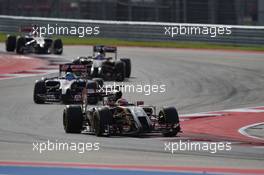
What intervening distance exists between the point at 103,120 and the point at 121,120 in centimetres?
45

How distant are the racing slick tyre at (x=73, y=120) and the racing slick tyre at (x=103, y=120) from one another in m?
0.53

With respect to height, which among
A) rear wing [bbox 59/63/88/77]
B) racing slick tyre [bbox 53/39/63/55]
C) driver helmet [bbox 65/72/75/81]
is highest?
racing slick tyre [bbox 53/39/63/55]

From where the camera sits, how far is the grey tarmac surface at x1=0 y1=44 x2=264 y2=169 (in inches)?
476

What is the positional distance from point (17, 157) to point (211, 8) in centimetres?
2780

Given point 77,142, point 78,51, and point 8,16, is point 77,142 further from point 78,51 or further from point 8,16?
point 8,16

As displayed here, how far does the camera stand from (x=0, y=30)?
43.5 m

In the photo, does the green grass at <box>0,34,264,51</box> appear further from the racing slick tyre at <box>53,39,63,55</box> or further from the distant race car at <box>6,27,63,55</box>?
the racing slick tyre at <box>53,39,63,55</box>

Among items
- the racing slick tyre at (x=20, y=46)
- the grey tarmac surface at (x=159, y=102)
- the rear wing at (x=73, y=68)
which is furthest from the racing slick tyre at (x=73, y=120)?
the racing slick tyre at (x=20, y=46)

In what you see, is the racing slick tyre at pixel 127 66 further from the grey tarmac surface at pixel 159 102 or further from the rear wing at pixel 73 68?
the rear wing at pixel 73 68

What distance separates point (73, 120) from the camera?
1498 cm

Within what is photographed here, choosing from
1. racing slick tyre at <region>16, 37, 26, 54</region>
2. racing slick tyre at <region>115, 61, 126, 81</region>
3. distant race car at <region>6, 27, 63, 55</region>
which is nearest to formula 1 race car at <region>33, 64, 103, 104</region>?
racing slick tyre at <region>115, 61, 126, 81</region>

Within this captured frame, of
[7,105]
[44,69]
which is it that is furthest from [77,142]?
[44,69]

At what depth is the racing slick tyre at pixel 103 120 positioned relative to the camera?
14.3m

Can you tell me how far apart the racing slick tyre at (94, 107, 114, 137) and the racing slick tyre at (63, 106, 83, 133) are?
1.73 ft
